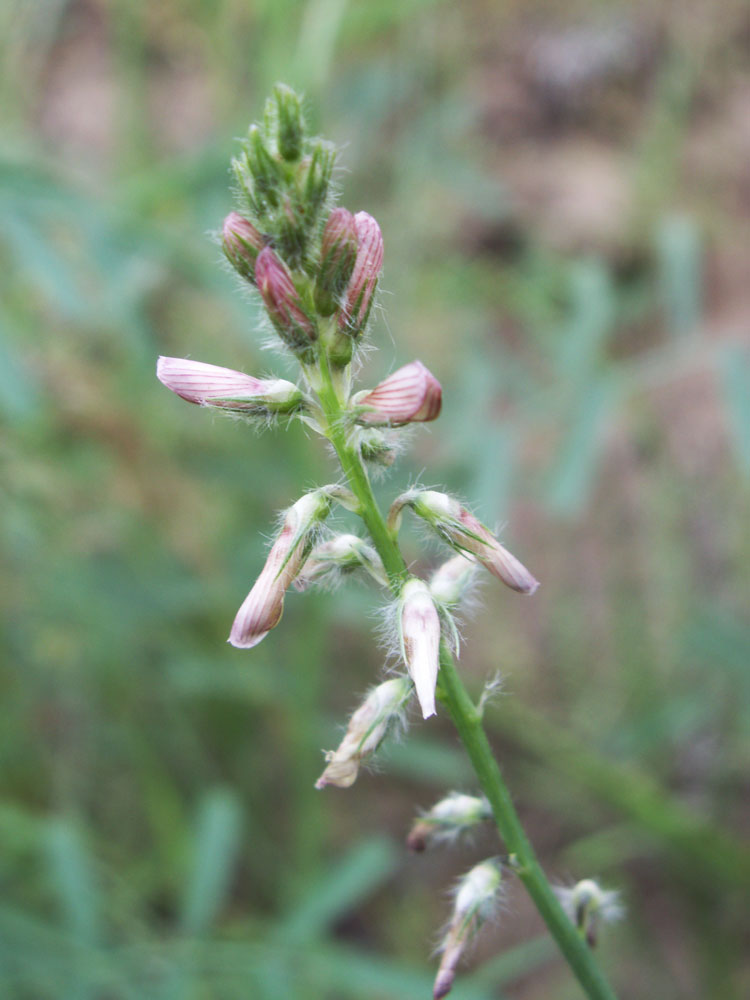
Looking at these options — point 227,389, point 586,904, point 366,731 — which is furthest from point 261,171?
point 586,904

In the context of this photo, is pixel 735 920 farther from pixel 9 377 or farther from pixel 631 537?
pixel 9 377

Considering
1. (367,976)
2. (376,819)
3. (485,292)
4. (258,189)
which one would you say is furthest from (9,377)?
(485,292)

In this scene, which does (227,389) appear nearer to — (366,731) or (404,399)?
(404,399)

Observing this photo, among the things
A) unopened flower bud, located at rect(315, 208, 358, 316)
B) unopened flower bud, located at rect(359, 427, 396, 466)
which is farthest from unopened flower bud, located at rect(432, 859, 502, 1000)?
unopened flower bud, located at rect(315, 208, 358, 316)

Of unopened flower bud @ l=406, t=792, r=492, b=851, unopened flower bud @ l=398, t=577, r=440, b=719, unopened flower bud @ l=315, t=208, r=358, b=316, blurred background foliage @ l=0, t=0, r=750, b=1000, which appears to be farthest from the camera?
blurred background foliage @ l=0, t=0, r=750, b=1000

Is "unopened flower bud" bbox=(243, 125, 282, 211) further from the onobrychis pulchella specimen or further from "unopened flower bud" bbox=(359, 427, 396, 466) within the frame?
"unopened flower bud" bbox=(359, 427, 396, 466)

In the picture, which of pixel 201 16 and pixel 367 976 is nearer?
pixel 367 976
